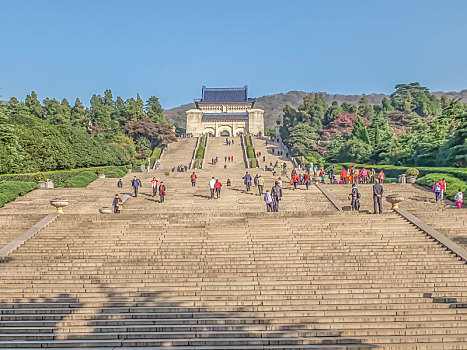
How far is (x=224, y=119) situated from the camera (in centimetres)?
8600

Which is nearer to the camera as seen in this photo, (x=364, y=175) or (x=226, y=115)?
(x=364, y=175)

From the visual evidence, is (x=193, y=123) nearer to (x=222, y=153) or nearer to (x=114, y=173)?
(x=222, y=153)

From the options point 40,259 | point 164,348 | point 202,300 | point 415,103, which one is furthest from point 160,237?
point 415,103

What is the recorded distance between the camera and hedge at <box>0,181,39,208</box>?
862 inches

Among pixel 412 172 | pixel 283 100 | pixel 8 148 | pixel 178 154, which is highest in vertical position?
pixel 283 100

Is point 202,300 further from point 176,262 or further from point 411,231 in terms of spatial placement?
point 411,231

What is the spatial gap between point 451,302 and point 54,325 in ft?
29.0

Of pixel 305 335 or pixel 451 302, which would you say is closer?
pixel 305 335

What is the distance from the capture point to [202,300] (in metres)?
10.7

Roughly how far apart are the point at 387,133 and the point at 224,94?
50.8 m

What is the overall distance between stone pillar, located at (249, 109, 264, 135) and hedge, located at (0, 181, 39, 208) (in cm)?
6172

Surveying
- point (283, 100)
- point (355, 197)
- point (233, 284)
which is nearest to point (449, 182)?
point (355, 197)

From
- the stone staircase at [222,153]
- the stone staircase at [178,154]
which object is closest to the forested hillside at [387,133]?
the stone staircase at [222,153]

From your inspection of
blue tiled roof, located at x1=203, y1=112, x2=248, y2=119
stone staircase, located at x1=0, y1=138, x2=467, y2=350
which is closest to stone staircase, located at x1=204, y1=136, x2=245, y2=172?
blue tiled roof, located at x1=203, y1=112, x2=248, y2=119
